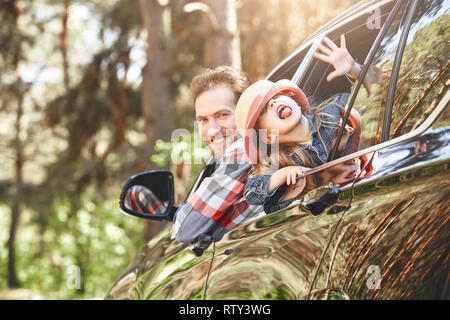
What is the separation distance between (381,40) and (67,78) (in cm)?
1737

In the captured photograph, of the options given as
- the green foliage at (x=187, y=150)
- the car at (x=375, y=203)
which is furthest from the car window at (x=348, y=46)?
the green foliage at (x=187, y=150)

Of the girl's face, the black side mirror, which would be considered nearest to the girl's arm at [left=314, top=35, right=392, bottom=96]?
the girl's face

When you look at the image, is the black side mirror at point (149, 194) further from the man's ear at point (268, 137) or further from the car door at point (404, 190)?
the car door at point (404, 190)

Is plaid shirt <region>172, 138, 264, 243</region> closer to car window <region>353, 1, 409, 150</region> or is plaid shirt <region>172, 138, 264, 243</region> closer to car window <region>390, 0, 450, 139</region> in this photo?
car window <region>353, 1, 409, 150</region>

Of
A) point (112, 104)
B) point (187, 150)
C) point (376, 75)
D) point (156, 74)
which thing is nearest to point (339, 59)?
point (376, 75)

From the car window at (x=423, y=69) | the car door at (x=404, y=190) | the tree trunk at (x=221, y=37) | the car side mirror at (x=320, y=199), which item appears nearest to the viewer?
the car door at (x=404, y=190)

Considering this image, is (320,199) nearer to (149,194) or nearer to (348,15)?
(348,15)

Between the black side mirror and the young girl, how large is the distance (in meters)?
0.85

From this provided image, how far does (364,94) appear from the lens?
148cm

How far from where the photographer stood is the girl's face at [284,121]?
1.55 m

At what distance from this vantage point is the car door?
1.09m

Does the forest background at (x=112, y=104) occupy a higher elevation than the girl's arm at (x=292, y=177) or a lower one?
higher

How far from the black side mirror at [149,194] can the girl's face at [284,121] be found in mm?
918

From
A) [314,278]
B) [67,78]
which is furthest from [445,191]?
[67,78]
